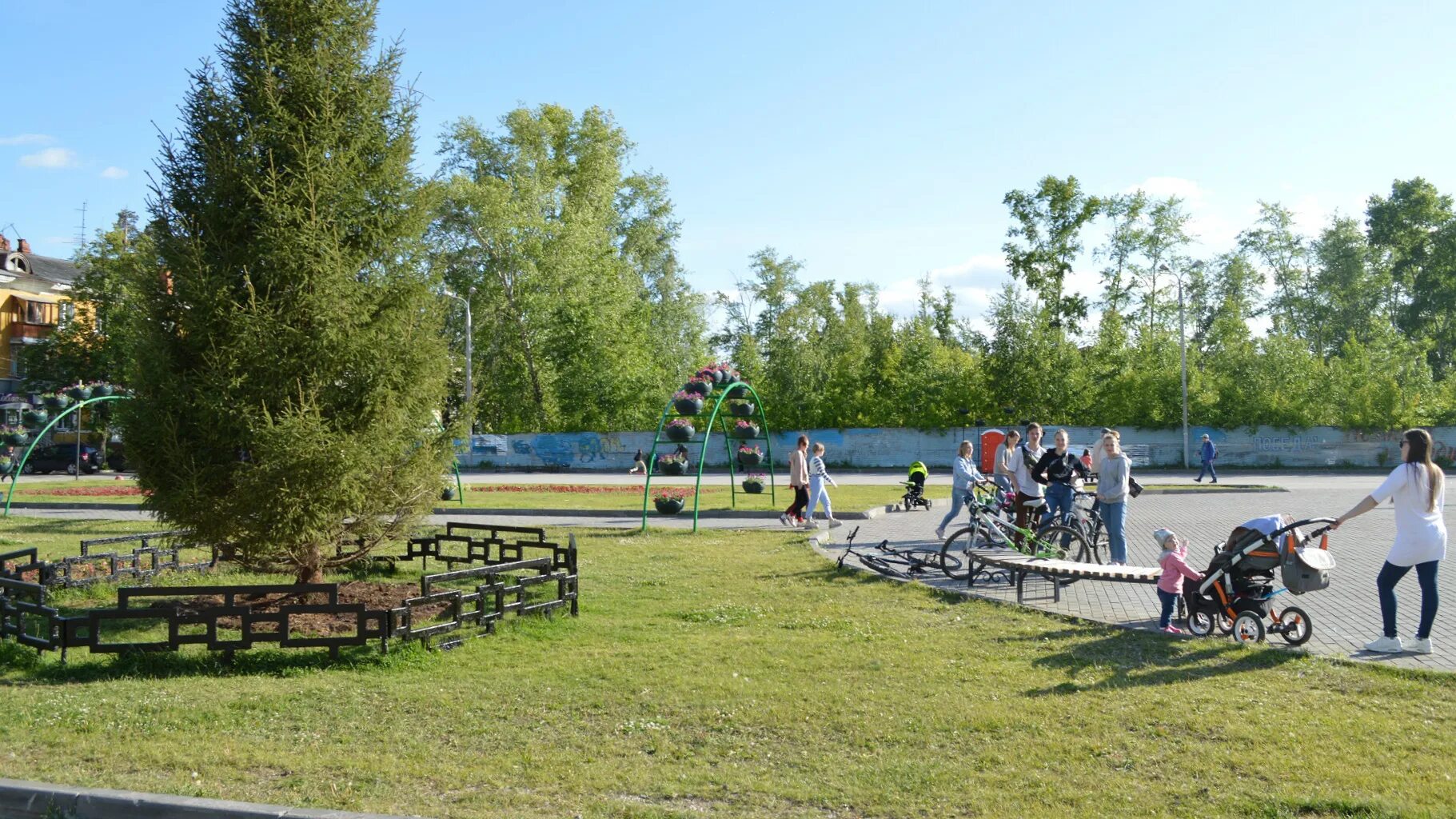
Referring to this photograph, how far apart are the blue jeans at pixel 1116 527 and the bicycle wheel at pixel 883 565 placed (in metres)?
2.45

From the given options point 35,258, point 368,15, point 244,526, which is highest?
point 35,258

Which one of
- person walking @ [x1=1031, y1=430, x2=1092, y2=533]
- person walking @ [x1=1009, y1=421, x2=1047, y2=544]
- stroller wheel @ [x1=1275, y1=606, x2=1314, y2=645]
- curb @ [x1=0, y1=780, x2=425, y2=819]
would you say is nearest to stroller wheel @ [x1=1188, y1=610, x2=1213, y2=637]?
stroller wheel @ [x1=1275, y1=606, x2=1314, y2=645]

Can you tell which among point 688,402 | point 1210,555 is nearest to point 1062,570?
point 1210,555

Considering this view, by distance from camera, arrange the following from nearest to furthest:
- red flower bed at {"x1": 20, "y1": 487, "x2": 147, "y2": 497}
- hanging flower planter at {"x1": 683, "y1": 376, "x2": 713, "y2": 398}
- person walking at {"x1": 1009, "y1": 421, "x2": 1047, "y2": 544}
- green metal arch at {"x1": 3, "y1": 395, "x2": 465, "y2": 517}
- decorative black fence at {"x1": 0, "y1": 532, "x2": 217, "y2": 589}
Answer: decorative black fence at {"x1": 0, "y1": 532, "x2": 217, "y2": 589}, green metal arch at {"x1": 3, "y1": 395, "x2": 465, "y2": 517}, person walking at {"x1": 1009, "y1": 421, "x2": 1047, "y2": 544}, hanging flower planter at {"x1": 683, "y1": 376, "x2": 713, "y2": 398}, red flower bed at {"x1": 20, "y1": 487, "x2": 147, "y2": 497}

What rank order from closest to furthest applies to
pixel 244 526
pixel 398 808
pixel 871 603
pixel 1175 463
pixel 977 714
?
pixel 398 808 < pixel 977 714 < pixel 244 526 < pixel 871 603 < pixel 1175 463

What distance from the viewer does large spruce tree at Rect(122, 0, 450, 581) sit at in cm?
960

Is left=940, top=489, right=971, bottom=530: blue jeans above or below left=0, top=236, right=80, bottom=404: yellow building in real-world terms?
below

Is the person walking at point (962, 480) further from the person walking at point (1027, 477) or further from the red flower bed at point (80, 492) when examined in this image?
the red flower bed at point (80, 492)

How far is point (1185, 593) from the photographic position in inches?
345

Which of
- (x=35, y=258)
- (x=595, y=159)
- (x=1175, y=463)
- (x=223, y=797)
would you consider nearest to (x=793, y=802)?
(x=223, y=797)

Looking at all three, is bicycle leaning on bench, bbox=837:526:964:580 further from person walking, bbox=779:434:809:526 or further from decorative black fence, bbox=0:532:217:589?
decorative black fence, bbox=0:532:217:589

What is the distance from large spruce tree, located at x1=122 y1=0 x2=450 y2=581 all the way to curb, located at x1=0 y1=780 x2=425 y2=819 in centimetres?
451

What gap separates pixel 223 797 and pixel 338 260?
5.97 m

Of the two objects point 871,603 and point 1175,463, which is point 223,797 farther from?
point 1175,463
